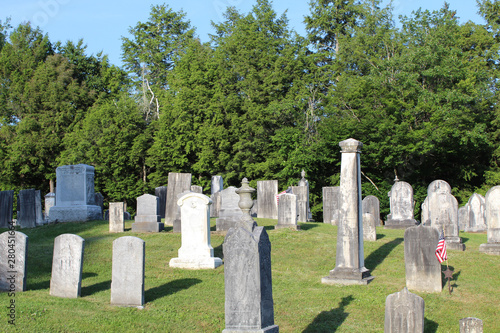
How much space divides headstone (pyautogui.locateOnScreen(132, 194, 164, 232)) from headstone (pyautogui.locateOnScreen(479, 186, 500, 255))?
1013 centimetres

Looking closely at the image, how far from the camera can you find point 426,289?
11328mm

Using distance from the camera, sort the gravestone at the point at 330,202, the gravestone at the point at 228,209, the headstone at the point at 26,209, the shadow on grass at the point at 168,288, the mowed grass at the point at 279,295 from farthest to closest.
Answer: the gravestone at the point at 330,202 → the headstone at the point at 26,209 → the gravestone at the point at 228,209 → the shadow on grass at the point at 168,288 → the mowed grass at the point at 279,295

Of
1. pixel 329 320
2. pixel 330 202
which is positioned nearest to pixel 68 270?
pixel 329 320

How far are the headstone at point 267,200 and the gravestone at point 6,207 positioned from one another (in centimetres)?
1115

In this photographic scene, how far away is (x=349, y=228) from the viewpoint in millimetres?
12219

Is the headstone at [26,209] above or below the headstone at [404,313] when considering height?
above

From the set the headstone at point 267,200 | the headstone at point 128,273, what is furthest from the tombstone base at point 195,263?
the headstone at point 267,200

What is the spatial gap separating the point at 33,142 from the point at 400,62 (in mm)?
25927

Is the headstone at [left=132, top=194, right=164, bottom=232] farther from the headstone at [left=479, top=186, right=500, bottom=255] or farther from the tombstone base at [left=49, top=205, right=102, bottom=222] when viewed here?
the headstone at [left=479, top=186, right=500, bottom=255]

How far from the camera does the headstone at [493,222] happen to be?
48.6 ft

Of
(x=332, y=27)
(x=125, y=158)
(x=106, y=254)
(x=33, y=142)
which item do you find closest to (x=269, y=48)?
(x=332, y=27)

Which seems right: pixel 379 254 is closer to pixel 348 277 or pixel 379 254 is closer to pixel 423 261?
pixel 348 277

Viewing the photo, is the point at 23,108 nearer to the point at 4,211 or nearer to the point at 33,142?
the point at 33,142

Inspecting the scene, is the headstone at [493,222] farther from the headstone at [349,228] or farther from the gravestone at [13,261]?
the gravestone at [13,261]
